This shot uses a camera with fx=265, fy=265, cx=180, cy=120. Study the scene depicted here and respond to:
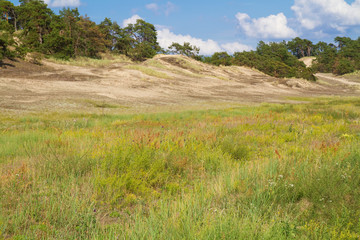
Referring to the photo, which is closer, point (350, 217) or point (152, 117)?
point (350, 217)

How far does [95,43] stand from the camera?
61.8 meters

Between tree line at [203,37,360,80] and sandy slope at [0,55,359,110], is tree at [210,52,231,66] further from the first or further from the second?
sandy slope at [0,55,359,110]

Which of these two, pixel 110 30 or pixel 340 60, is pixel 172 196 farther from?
pixel 340 60

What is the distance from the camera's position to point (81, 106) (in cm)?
2261

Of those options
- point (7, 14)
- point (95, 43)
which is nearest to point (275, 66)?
point (95, 43)

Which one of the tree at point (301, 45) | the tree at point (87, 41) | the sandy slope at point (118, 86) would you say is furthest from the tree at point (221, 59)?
the tree at point (301, 45)

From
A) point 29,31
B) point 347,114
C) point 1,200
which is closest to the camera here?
point 1,200

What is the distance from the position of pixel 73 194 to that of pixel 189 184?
7.47ft

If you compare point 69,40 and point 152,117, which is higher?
point 69,40

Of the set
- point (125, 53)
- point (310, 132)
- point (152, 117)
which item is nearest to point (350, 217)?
point (310, 132)

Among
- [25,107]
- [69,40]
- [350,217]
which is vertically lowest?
[25,107]

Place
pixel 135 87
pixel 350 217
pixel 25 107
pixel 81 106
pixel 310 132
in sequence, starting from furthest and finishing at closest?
1. pixel 135 87
2. pixel 81 106
3. pixel 25 107
4. pixel 310 132
5. pixel 350 217

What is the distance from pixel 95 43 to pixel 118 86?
2956 centimetres

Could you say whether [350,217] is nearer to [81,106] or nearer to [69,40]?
[81,106]
